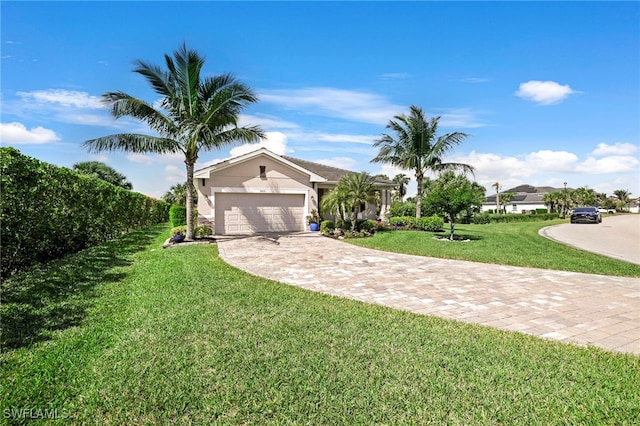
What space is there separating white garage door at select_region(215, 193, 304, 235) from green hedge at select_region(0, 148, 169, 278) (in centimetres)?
498

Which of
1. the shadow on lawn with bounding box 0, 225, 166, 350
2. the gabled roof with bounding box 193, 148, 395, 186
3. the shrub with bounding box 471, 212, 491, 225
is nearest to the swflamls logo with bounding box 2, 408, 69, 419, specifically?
the shadow on lawn with bounding box 0, 225, 166, 350

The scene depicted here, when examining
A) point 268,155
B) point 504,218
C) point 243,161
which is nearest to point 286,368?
point 243,161

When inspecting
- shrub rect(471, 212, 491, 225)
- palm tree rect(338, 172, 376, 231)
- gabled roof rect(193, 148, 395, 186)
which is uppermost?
gabled roof rect(193, 148, 395, 186)

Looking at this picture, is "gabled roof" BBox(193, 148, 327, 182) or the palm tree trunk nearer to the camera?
the palm tree trunk

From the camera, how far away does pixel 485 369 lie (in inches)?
138

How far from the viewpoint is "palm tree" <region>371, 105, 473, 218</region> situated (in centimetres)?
2158

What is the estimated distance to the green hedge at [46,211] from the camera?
6.75 m

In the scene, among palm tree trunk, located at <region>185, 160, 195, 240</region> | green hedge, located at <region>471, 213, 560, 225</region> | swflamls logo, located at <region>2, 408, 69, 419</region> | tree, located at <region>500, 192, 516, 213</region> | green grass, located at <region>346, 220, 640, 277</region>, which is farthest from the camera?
tree, located at <region>500, 192, 516, 213</region>

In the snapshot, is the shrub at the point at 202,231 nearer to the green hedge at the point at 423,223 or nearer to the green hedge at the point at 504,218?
the green hedge at the point at 423,223

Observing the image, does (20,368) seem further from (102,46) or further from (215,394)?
(102,46)

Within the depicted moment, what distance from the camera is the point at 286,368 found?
3455mm

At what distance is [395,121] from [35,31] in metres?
18.6

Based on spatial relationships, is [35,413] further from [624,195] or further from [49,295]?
[624,195]

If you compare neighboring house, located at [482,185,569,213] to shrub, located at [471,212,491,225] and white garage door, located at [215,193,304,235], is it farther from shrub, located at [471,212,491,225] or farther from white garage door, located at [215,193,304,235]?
white garage door, located at [215,193,304,235]
